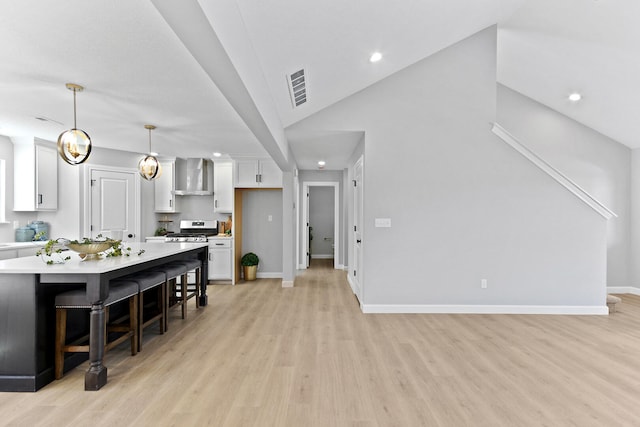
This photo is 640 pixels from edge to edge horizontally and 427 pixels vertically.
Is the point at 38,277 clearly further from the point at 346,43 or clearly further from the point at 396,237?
the point at 396,237

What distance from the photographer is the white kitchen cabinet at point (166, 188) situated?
6.43 meters

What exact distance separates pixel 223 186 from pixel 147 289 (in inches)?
131

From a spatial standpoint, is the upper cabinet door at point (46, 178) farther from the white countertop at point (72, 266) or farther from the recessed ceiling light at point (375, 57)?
the recessed ceiling light at point (375, 57)

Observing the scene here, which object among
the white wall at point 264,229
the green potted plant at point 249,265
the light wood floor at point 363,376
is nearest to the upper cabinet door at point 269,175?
the white wall at point 264,229

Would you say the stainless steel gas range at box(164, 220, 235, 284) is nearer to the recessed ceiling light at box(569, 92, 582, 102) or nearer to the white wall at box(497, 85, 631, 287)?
the white wall at box(497, 85, 631, 287)

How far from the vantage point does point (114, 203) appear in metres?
5.86

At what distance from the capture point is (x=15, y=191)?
486 cm

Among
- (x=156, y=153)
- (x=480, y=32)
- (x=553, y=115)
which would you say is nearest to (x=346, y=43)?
(x=480, y=32)

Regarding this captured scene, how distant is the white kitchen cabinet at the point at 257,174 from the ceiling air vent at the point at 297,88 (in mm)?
2474

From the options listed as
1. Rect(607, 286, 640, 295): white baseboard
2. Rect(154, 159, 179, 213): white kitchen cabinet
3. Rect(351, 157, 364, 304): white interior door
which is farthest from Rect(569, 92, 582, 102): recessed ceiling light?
Rect(154, 159, 179, 213): white kitchen cabinet

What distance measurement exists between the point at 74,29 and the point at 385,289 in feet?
13.2

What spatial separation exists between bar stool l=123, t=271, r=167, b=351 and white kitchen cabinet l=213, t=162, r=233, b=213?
106 inches

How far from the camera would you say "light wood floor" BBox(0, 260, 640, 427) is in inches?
84.4

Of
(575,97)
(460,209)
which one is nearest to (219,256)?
(460,209)
